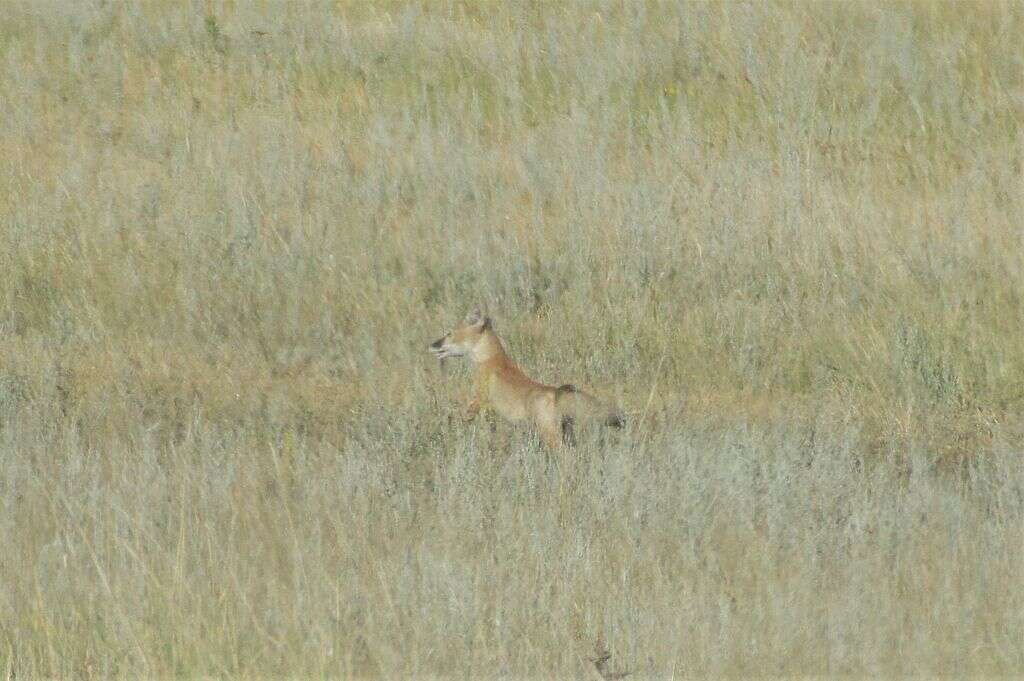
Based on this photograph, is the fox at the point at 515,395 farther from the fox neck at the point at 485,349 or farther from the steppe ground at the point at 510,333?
the steppe ground at the point at 510,333

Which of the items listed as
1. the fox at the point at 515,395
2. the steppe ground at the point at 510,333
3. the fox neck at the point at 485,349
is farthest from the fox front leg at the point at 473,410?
the fox neck at the point at 485,349

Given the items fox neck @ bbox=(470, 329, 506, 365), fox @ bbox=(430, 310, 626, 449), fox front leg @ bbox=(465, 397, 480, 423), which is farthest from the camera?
fox neck @ bbox=(470, 329, 506, 365)

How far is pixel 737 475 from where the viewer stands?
550cm

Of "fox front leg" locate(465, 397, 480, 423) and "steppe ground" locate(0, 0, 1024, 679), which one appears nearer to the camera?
"steppe ground" locate(0, 0, 1024, 679)

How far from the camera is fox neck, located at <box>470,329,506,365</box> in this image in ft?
22.6

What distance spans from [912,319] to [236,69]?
5.61 meters

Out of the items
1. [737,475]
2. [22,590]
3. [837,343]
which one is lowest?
[837,343]

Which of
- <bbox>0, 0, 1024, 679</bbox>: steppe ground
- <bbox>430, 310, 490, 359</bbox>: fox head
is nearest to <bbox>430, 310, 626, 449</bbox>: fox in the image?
<bbox>430, 310, 490, 359</bbox>: fox head

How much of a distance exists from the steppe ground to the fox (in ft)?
0.50

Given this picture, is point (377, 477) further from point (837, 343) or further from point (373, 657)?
point (837, 343)

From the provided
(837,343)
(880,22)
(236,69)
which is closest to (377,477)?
(837,343)

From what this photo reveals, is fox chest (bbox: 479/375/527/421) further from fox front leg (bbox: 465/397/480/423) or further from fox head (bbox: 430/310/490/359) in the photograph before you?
fox head (bbox: 430/310/490/359)

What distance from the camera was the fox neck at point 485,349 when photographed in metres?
6.89

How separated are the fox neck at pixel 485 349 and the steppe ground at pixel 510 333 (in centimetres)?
29
